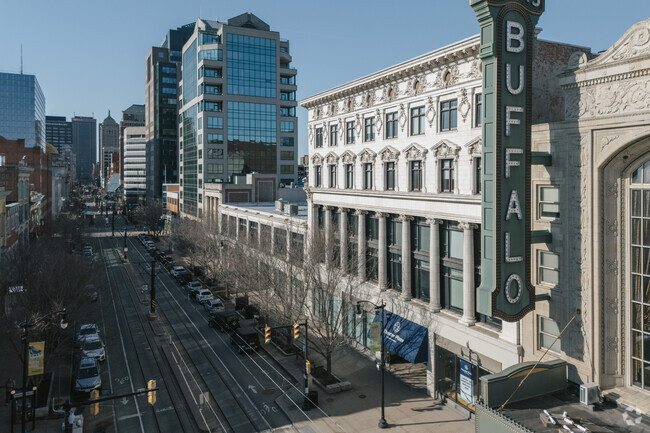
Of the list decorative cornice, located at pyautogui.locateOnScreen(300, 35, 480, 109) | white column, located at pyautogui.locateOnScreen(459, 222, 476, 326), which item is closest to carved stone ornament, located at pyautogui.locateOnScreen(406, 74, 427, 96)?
decorative cornice, located at pyautogui.locateOnScreen(300, 35, 480, 109)

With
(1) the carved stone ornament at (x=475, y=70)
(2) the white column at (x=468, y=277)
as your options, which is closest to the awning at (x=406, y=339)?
(2) the white column at (x=468, y=277)

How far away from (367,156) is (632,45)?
2170 centimetres

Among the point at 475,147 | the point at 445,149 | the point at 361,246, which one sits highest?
the point at 445,149

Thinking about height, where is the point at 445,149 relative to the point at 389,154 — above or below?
below

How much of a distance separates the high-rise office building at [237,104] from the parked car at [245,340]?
60422 mm

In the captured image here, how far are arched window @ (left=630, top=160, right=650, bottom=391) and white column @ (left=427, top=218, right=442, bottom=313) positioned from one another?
1236 cm

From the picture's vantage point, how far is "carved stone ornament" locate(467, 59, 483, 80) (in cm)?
2908

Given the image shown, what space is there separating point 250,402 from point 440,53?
2588 cm

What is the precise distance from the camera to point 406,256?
35812 millimetres

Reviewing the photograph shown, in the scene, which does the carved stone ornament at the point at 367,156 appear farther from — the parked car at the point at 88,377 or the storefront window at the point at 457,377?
the parked car at the point at 88,377

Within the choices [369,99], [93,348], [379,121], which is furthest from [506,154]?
[93,348]

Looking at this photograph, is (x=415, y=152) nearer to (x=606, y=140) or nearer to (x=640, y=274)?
(x=606, y=140)

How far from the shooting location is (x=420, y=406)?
104ft

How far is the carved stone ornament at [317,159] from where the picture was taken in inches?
1897
